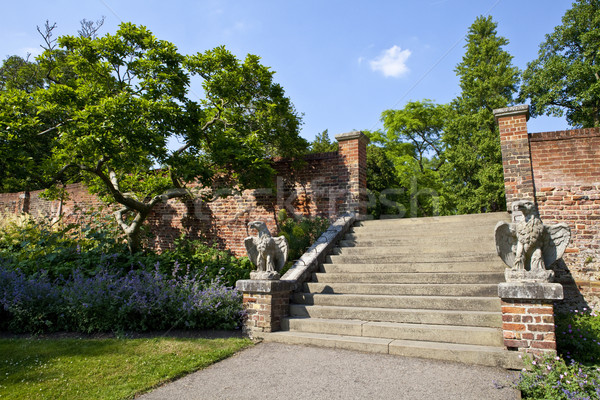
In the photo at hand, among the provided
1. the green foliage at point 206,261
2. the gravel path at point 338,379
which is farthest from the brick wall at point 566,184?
the green foliage at point 206,261

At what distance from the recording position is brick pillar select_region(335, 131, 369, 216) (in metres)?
9.62

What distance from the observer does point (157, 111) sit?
8406 mm

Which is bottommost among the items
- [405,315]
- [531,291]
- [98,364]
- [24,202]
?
[98,364]

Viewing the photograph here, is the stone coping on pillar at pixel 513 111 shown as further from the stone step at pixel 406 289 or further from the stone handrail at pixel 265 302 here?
the stone handrail at pixel 265 302

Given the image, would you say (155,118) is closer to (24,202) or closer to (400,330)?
(400,330)

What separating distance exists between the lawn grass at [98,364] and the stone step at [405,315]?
1119mm

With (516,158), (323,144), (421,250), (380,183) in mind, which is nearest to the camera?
(421,250)

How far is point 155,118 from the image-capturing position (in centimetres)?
848

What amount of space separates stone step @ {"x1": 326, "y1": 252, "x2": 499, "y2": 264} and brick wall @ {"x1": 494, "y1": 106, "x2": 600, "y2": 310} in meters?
2.69

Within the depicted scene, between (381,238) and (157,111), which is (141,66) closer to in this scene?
(157,111)

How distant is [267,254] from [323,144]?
20774 mm

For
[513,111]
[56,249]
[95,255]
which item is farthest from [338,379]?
[56,249]

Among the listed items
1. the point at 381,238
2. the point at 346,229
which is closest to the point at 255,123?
the point at 346,229

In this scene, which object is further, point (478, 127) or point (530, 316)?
point (478, 127)
